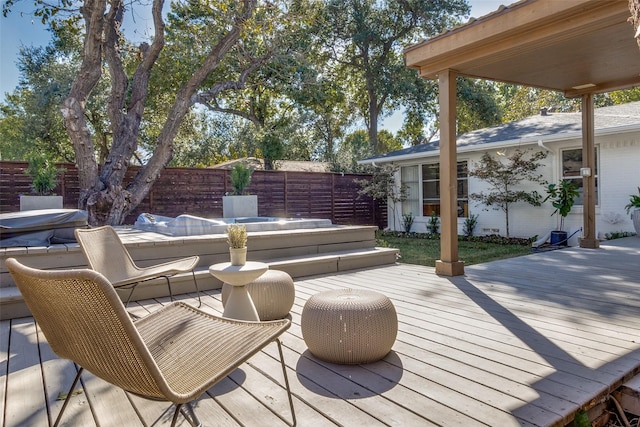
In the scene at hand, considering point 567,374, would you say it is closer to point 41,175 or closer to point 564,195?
point 564,195

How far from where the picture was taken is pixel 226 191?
10086 millimetres

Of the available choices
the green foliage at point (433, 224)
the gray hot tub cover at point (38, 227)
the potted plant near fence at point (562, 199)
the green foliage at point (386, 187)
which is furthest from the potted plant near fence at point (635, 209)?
the gray hot tub cover at point (38, 227)

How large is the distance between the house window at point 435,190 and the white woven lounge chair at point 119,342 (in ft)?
31.4

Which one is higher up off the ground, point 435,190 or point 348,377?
point 435,190

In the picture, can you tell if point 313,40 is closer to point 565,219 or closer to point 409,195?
point 409,195

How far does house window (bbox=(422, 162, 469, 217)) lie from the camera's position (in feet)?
35.0

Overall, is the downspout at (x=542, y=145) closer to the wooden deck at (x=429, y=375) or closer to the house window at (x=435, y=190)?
the house window at (x=435, y=190)

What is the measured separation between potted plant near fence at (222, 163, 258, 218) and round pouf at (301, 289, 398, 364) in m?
5.83

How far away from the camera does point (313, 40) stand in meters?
17.0

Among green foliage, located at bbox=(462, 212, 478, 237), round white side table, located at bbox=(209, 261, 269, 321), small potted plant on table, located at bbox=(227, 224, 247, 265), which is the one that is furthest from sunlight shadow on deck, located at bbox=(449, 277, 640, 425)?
green foliage, located at bbox=(462, 212, 478, 237)

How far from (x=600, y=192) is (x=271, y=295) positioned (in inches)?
311

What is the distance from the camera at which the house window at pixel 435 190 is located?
35.0 feet

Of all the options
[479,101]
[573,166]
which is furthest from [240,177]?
[479,101]

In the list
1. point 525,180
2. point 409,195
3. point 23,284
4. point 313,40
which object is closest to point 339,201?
point 409,195
